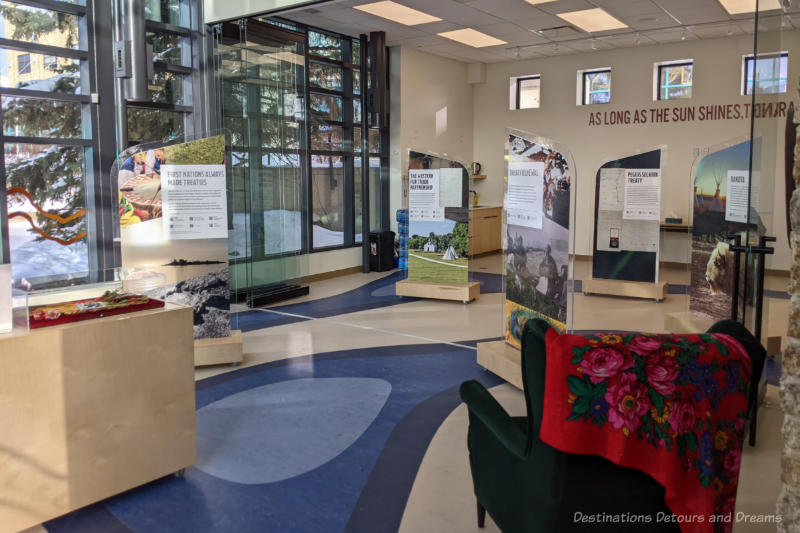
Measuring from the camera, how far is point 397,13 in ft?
28.5

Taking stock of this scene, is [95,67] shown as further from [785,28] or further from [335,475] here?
[785,28]

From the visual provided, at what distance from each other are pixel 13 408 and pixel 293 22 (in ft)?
24.2

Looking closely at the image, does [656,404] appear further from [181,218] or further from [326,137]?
[326,137]

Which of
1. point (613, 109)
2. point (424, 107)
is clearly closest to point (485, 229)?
point (424, 107)

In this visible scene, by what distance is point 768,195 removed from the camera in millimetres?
2781

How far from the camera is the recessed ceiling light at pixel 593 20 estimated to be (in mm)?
8586

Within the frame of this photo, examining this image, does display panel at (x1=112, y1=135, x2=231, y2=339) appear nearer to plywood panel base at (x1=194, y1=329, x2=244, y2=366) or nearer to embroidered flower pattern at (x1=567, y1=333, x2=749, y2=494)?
plywood panel base at (x1=194, y1=329, x2=244, y2=366)

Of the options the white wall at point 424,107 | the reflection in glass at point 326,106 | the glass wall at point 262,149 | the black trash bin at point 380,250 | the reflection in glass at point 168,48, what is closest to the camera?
the reflection in glass at point 168,48

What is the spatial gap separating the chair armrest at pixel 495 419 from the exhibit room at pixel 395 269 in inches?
0.7

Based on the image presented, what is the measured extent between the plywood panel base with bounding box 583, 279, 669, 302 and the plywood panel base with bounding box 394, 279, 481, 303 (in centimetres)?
150

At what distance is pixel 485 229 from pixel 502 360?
7.27 metres

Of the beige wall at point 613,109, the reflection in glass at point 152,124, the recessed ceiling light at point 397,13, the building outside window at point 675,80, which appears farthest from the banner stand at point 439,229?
Answer: the building outside window at point 675,80

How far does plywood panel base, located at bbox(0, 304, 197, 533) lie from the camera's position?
106 inches

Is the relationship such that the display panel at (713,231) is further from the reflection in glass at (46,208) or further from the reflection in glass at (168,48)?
the reflection in glass at (46,208)
